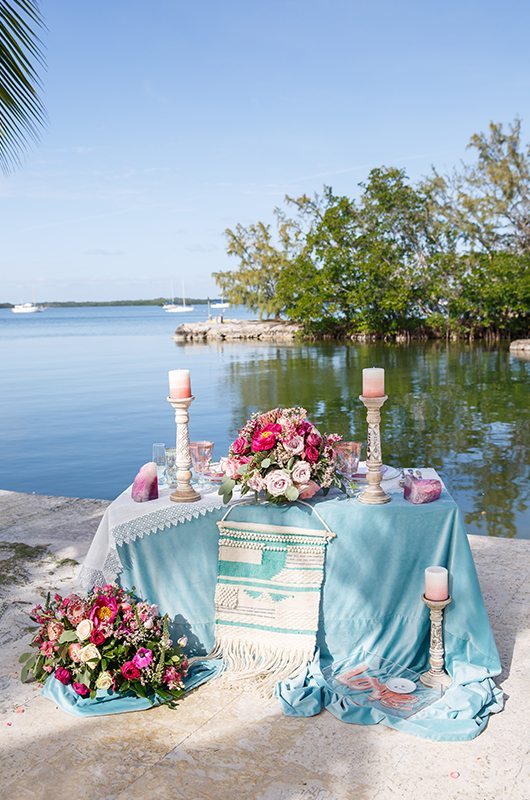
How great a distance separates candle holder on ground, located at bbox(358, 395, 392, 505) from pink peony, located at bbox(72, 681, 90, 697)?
141cm

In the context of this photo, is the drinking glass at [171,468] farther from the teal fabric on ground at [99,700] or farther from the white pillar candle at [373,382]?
the white pillar candle at [373,382]

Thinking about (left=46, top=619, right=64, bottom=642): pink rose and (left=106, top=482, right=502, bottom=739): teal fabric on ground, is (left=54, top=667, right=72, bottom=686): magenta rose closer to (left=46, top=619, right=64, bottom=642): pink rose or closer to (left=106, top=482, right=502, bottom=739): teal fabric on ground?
(left=46, top=619, right=64, bottom=642): pink rose

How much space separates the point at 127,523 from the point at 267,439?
30.0 inches

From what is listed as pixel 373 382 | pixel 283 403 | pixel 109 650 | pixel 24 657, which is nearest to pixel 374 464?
pixel 373 382

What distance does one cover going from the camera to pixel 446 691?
2988 millimetres

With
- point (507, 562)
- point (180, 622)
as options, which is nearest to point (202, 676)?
point (180, 622)

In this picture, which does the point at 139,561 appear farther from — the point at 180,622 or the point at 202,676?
the point at 202,676

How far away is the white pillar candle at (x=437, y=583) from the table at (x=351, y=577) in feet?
0.38

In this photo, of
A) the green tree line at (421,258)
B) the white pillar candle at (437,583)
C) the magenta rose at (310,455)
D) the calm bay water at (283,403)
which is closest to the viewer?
the white pillar candle at (437,583)

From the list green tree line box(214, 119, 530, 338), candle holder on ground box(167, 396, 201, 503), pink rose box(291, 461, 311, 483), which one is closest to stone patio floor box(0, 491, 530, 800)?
candle holder on ground box(167, 396, 201, 503)

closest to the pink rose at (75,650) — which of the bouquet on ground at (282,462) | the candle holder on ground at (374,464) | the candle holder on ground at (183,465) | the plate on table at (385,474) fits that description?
the candle holder on ground at (183,465)

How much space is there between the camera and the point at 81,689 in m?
3.06

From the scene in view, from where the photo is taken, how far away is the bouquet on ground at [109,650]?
10.00 feet

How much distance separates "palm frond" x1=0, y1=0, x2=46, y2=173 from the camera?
3.55 m
